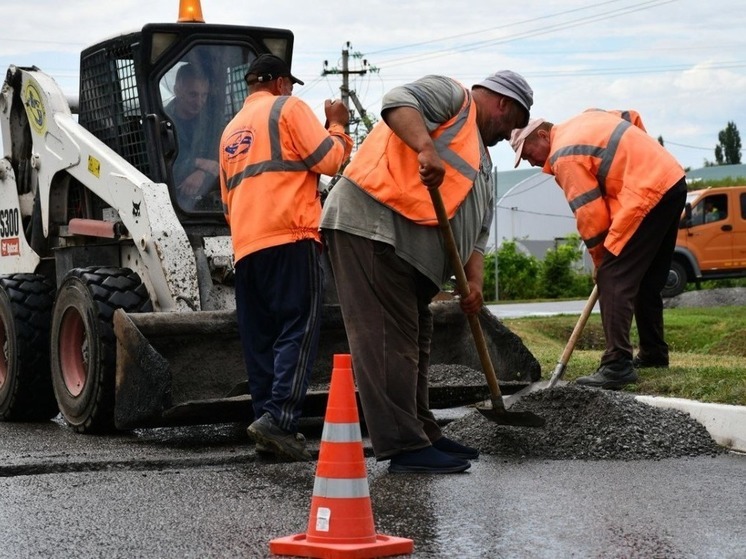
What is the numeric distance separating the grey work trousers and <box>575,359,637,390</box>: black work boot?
247cm

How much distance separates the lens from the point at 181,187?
8352 mm

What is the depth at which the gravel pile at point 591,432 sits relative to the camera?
6359 millimetres

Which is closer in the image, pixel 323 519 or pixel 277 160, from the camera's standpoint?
pixel 323 519

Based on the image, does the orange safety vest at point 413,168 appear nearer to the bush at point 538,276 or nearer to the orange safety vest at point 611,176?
the orange safety vest at point 611,176

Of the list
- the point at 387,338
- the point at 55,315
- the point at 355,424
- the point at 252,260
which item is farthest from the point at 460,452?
the point at 55,315

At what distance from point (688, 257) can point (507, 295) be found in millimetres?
10833

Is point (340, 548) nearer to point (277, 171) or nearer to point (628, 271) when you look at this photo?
point (277, 171)

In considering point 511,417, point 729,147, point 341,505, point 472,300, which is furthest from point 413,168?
point 729,147

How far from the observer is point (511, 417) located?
6.61 m

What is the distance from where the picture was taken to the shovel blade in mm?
6588

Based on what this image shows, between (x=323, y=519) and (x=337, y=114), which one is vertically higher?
(x=337, y=114)

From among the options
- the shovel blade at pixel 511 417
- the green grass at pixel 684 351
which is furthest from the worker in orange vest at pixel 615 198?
the shovel blade at pixel 511 417

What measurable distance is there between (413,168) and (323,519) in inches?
79.2

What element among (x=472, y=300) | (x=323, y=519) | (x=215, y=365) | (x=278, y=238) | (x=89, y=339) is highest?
(x=278, y=238)
